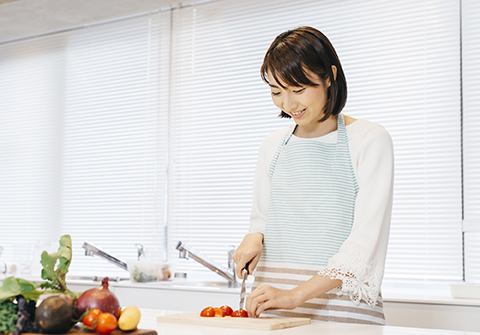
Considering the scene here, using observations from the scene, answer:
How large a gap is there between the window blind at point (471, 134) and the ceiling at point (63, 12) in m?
1.72

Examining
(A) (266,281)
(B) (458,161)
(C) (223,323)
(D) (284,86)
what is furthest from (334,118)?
(B) (458,161)

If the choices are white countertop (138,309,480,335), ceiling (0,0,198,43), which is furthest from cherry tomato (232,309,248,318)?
ceiling (0,0,198,43)

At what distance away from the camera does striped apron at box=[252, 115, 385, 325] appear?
1.37 metres

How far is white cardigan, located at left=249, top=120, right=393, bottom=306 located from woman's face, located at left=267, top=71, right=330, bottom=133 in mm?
117

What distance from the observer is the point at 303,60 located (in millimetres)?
1350

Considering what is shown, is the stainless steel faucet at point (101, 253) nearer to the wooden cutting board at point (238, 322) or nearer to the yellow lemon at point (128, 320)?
the wooden cutting board at point (238, 322)

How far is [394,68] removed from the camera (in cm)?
271

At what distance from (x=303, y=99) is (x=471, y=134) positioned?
1.48 m

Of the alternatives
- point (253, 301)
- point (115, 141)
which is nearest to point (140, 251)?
point (115, 141)

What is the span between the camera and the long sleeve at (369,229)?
125 cm

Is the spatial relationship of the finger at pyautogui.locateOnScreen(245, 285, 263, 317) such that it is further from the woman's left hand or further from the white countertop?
the white countertop

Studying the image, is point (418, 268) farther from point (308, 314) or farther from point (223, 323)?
point (223, 323)

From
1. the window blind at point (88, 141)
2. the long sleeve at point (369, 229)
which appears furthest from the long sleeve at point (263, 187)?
the window blind at point (88, 141)

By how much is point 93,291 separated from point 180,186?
7.94ft
